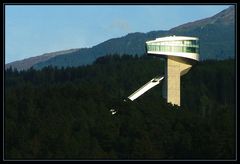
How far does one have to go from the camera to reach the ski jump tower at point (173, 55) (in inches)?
3615

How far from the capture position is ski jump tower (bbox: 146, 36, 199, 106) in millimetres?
91812

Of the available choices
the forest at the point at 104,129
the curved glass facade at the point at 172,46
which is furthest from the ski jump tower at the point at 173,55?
the forest at the point at 104,129

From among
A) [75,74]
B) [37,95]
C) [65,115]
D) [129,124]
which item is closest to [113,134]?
[129,124]

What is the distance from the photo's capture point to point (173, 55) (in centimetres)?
9156

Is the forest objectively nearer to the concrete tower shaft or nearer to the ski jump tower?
the concrete tower shaft

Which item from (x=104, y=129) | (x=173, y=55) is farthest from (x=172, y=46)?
(x=104, y=129)

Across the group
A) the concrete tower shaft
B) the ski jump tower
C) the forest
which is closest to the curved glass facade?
the ski jump tower

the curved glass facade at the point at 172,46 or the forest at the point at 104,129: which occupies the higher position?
the curved glass facade at the point at 172,46

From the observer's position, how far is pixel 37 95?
87562 millimetres

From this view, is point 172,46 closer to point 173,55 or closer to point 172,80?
point 173,55

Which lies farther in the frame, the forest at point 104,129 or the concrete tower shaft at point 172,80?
the concrete tower shaft at point 172,80

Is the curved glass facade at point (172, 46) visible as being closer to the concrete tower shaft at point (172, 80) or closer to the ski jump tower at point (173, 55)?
the ski jump tower at point (173, 55)

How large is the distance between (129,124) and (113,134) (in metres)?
3.88

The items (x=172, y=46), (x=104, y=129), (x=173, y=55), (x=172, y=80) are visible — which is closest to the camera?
(x=104, y=129)
